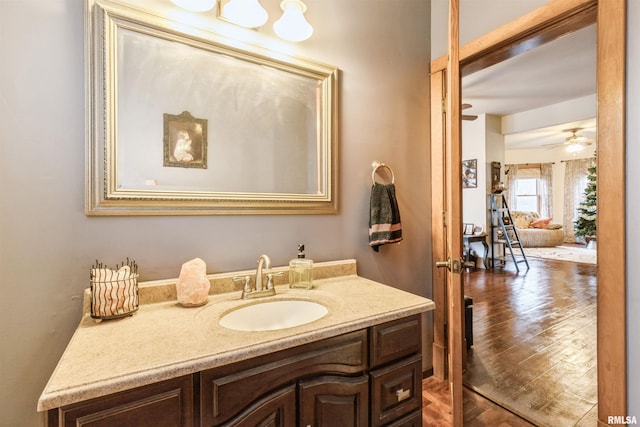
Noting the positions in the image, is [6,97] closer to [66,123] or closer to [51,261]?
[66,123]

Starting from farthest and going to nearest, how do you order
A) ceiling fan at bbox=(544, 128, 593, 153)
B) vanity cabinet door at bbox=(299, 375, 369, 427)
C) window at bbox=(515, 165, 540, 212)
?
window at bbox=(515, 165, 540, 212), ceiling fan at bbox=(544, 128, 593, 153), vanity cabinet door at bbox=(299, 375, 369, 427)

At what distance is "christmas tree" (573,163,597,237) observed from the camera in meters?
7.04

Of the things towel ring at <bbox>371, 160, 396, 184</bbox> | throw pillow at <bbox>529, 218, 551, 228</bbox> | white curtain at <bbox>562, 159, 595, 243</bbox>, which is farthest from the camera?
white curtain at <bbox>562, 159, 595, 243</bbox>

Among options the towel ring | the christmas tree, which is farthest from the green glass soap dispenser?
the christmas tree

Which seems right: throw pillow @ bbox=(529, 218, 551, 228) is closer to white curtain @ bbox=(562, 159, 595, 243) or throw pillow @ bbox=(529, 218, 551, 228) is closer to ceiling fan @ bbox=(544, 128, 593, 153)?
white curtain @ bbox=(562, 159, 595, 243)

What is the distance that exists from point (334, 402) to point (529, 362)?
6.44 ft

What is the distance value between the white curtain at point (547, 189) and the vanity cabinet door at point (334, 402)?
9826 mm

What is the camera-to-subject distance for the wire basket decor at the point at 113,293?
95cm

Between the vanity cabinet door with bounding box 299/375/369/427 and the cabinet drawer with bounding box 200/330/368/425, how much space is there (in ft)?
0.10

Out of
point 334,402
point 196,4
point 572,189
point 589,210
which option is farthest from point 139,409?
point 572,189

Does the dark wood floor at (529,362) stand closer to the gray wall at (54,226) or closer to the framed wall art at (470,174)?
the gray wall at (54,226)

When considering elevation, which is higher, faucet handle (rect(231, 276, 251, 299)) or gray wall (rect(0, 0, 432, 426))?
gray wall (rect(0, 0, 432, 426))

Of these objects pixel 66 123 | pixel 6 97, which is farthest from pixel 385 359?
pixel 6 97

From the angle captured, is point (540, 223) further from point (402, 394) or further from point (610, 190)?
point (402, 394)
